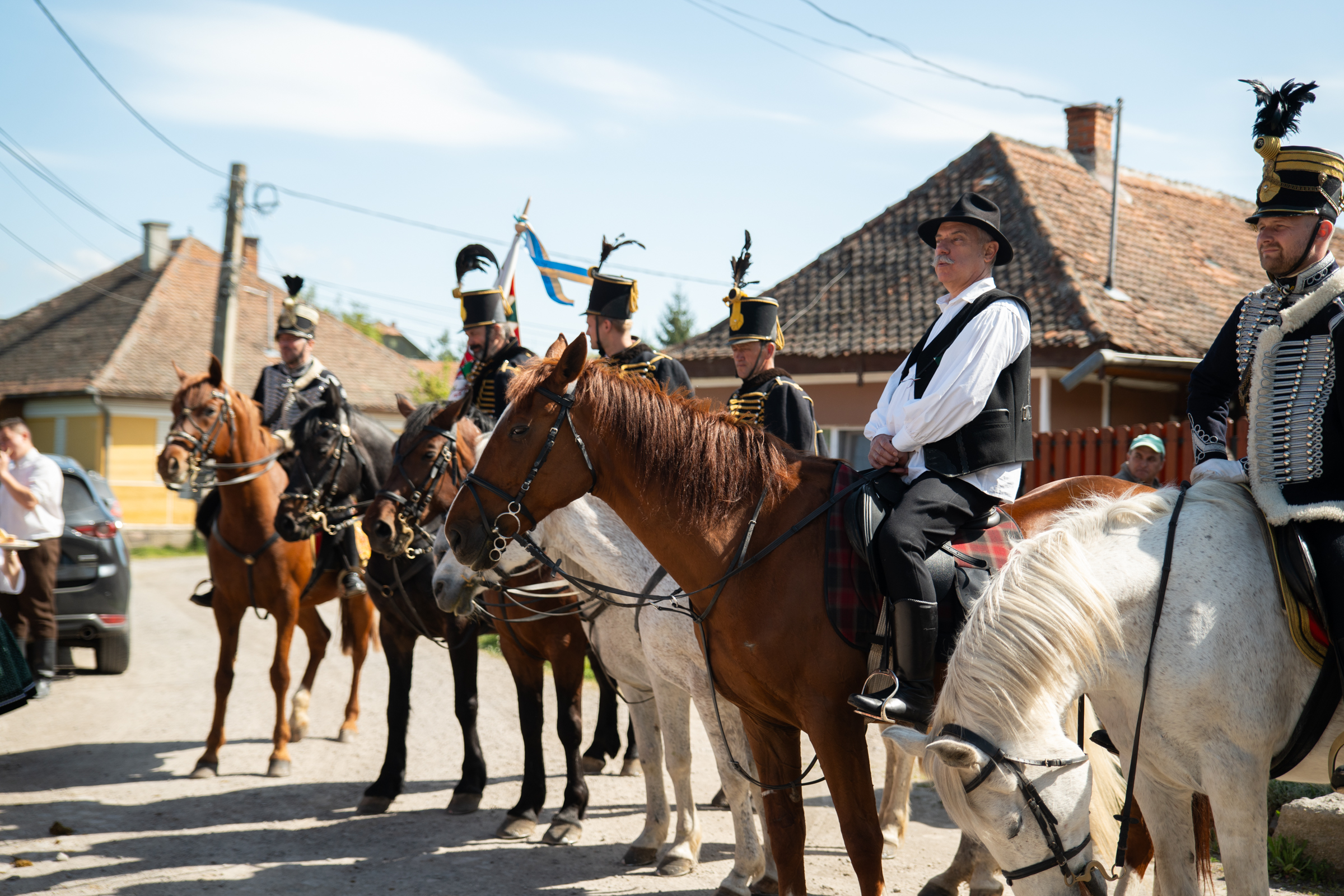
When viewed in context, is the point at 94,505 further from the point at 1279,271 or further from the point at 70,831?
the point at 1279,271

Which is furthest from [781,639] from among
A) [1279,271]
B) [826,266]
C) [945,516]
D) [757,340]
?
[826,266]

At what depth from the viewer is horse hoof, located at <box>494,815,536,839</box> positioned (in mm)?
5910

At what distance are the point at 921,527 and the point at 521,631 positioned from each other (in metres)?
3.18

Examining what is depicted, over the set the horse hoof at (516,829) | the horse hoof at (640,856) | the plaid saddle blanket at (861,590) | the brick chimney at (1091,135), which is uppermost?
the brick chimney at (1091,135)

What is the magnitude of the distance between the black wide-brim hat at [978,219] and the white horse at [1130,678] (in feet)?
3.73

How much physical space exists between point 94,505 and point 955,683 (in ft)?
33.8

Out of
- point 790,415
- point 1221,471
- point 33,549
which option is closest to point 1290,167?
point 1221,471

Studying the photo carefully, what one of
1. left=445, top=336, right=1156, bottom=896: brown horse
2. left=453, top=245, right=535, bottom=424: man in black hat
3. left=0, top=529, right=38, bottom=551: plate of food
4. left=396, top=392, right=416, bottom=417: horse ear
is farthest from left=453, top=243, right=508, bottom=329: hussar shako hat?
left=0, top=529, right=38, bottom=551: plate of food

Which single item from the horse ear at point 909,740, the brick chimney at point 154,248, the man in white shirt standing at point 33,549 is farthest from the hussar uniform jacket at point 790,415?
the brick chimney at point 154,248

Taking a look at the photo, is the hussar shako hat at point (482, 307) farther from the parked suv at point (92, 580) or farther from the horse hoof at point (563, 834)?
the parked suv at point (92, 580)

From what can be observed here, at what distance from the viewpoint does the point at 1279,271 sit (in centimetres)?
323

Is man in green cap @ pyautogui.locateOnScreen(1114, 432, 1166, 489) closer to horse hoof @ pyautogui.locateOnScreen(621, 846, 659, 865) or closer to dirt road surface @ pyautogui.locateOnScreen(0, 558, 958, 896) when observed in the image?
dirt road surface @ pyautogui.locateOnScreen(0, 558, 958, 896)

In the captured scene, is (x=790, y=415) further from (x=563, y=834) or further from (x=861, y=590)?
(x=563, y=834)

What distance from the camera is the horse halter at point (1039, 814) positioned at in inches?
104
